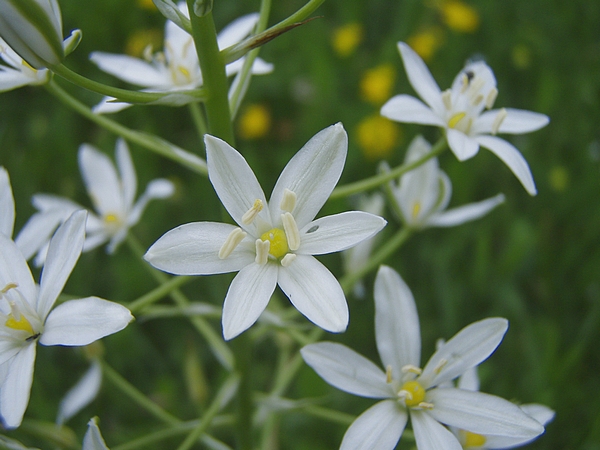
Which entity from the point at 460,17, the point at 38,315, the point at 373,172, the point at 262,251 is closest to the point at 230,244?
the point at 262,251

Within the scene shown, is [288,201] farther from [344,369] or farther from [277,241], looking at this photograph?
[344,369]

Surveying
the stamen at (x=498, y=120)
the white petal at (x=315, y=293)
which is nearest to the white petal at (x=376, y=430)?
the white petal at (x=315, y=293)

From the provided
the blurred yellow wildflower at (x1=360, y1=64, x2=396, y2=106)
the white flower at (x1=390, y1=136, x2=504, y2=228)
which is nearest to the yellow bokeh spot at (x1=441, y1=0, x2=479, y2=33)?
the blurred yellow wildflower at (x1=360, y1=64, x2=396, y2=106)

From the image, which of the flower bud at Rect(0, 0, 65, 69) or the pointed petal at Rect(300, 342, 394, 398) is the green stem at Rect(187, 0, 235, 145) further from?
the pointed petal at Rect(300, 342, 394, 398)

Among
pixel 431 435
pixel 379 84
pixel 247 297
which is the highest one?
pixel 379 84

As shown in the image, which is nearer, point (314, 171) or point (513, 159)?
point (314, 171)

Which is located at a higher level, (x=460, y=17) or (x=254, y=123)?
(x=460, y=17)
